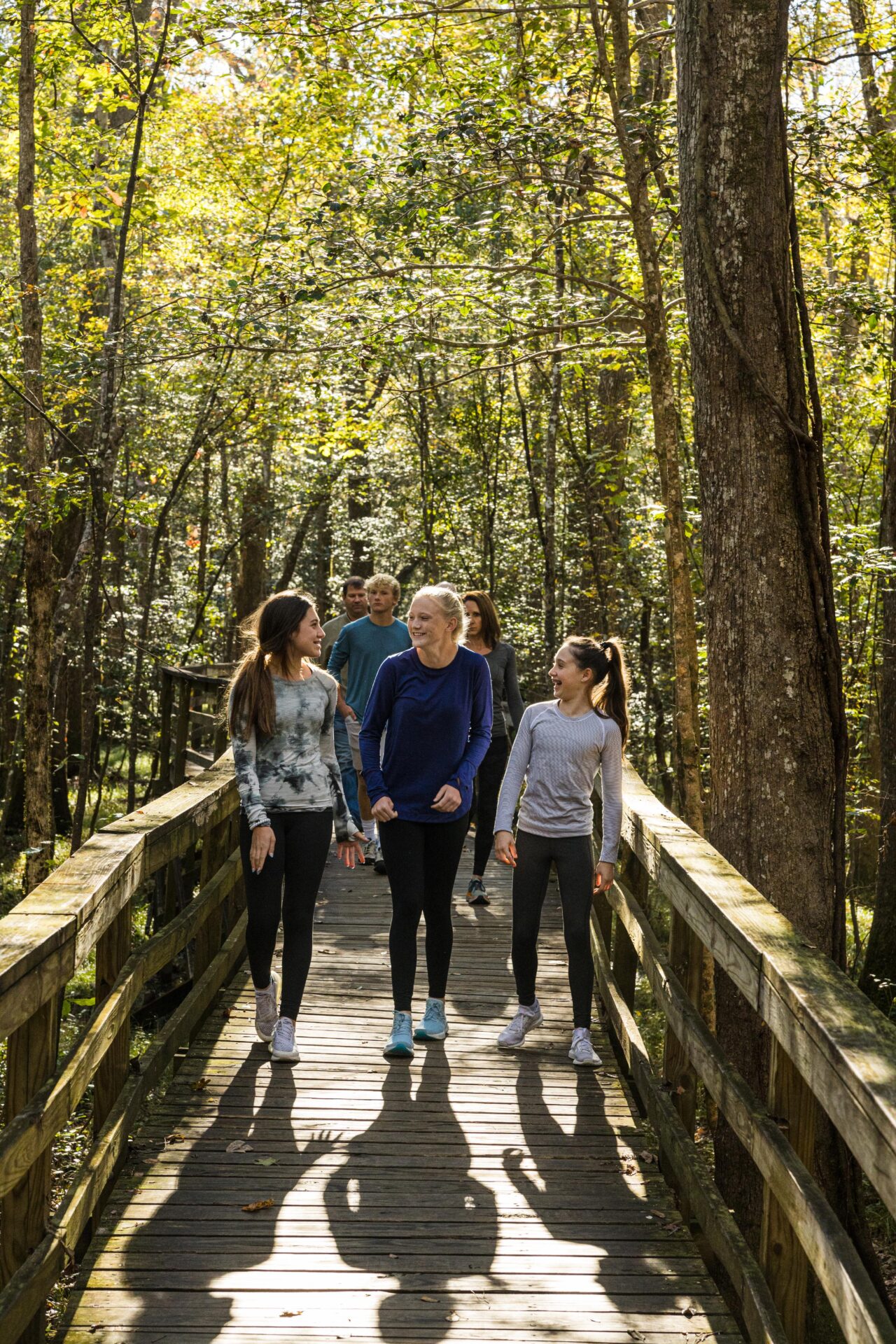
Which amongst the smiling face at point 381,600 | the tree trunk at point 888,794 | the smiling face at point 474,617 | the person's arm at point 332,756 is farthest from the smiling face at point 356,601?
the tree trunk at point 888,794

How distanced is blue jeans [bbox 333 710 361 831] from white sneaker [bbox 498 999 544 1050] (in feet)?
5.50

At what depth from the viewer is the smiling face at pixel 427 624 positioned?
5352 millimetres

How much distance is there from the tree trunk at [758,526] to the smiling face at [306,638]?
5.39 feet

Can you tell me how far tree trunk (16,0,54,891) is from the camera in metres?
10.4

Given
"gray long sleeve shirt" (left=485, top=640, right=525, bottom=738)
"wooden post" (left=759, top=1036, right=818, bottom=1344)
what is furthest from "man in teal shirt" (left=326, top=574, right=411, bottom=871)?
"wooden post" (left=759, top=1036, right=818, bottom=1344)

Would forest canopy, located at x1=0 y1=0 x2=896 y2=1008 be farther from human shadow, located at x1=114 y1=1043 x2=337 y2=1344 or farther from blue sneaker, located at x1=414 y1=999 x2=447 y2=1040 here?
human shadow, located at x1=114 y1=1043 x2=337 y2=1344

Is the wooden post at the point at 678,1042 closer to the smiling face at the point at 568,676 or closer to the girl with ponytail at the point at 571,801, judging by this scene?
the girl with ponytail at the point at 571,801

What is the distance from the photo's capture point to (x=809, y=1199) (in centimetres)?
267

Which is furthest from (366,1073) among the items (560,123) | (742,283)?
(560,123)

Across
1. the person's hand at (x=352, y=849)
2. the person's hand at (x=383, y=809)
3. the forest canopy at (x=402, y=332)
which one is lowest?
the person's hand at (x=352, y=849)

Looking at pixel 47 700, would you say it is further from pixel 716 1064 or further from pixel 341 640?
pixel 716 1064

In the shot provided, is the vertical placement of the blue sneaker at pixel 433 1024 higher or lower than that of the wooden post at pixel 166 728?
lower

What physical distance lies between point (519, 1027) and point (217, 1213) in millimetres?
2105

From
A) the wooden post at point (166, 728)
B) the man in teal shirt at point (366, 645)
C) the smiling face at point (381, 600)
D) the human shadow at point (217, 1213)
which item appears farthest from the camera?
the wooden post at point (166, 728)
